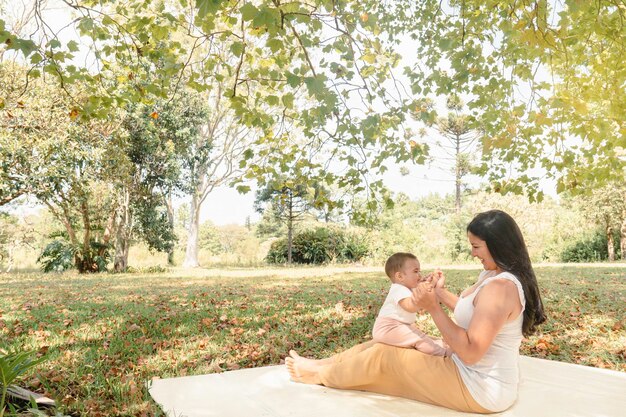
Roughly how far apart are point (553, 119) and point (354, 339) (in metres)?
3.68

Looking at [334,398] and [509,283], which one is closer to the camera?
[509,283]

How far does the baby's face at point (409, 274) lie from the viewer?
366 centimetres

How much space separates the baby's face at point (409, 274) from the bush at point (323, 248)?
59.5ft

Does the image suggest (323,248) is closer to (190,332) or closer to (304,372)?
(190,332)

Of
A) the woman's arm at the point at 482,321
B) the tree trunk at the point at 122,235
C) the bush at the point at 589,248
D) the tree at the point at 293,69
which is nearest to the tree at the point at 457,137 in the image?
the bush at the point at 589,248

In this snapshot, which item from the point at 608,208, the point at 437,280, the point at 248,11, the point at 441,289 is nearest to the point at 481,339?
the point at 437,280

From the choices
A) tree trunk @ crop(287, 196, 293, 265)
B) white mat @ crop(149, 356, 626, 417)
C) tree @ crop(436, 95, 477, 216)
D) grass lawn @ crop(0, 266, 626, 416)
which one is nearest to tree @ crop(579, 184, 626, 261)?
tree @ crop(436, 95, 477, 216)

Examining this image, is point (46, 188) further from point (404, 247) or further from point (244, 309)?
point (404, 247)

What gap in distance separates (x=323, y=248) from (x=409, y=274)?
61.8 ft

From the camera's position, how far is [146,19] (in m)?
4.94

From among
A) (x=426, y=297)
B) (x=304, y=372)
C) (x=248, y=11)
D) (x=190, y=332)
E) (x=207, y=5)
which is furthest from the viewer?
(x=190, y=332)

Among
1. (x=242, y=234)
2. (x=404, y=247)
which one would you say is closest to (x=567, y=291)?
(x=404, y=247)

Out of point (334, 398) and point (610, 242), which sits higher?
point (610, 242)

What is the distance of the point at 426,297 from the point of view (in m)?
2.66
